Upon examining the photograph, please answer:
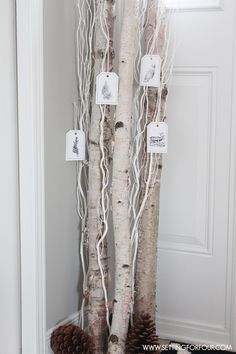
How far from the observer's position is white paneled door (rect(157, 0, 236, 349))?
1.81 metres

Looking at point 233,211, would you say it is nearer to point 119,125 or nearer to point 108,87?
point 119,125

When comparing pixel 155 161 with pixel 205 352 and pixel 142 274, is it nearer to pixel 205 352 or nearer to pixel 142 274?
pixel 142 274

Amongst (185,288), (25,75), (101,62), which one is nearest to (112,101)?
(101,62)

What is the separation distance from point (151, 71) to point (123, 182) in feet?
1.28

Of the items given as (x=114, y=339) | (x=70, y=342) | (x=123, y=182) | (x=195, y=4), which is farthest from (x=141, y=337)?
(x=195, y=4)

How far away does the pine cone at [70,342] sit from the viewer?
1.67m

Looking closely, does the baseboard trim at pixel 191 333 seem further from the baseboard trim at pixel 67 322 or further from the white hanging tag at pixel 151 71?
the white hanging tag at pixel 151 71

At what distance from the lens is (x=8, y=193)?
1.63 metres

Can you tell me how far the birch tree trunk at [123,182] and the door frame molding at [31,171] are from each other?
250 mm

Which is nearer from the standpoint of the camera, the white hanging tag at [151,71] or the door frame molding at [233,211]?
the white hanging tag at [151,71]

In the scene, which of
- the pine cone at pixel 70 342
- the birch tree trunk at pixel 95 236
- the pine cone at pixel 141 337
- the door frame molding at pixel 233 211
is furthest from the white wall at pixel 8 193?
the door frame molding at pixel 233 211

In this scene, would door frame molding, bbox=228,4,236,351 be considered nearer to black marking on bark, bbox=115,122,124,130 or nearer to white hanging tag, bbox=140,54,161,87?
white hanging tag, bbox=140,54,161,87

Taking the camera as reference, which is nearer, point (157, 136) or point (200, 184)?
point (157, 136)

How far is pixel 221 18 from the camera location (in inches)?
70.4
